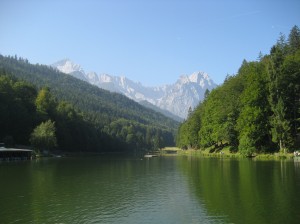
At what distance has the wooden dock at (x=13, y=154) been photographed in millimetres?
105238

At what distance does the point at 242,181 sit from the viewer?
4284 cm

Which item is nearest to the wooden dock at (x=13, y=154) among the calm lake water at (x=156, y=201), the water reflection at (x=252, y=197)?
the calm lake water at (x=156, y=201)

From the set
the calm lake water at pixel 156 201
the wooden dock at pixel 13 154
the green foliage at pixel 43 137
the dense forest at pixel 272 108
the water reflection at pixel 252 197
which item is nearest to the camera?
the water reflection at pixel 252 197

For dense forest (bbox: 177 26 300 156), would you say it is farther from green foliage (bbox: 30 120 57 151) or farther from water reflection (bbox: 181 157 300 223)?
green foliage (bbox: 30 120 57 151)

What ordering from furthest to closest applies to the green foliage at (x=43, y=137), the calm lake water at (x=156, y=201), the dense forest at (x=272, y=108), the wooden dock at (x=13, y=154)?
the green foliage at (x=43, y=137)
the wooden dock at (x=13, y=154)
the dense forest at (x=272, y=108)
the calm lake water at (x=156, y=201)

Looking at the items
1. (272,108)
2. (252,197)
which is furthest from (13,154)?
(252,197)

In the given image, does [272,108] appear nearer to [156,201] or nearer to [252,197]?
[252,197]

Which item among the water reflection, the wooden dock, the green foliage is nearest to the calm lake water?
the water reflection

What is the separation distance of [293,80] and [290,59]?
703 cm

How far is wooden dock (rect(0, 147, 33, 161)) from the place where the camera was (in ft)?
345

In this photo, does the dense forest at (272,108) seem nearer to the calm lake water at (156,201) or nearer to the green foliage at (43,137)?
the calm lake water at (156,201)

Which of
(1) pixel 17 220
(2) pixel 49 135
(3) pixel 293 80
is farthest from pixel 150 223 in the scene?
(2) pixel 49 135

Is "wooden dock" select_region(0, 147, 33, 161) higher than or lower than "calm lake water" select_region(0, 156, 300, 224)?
higher

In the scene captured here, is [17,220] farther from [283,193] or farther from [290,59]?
[290,59]
